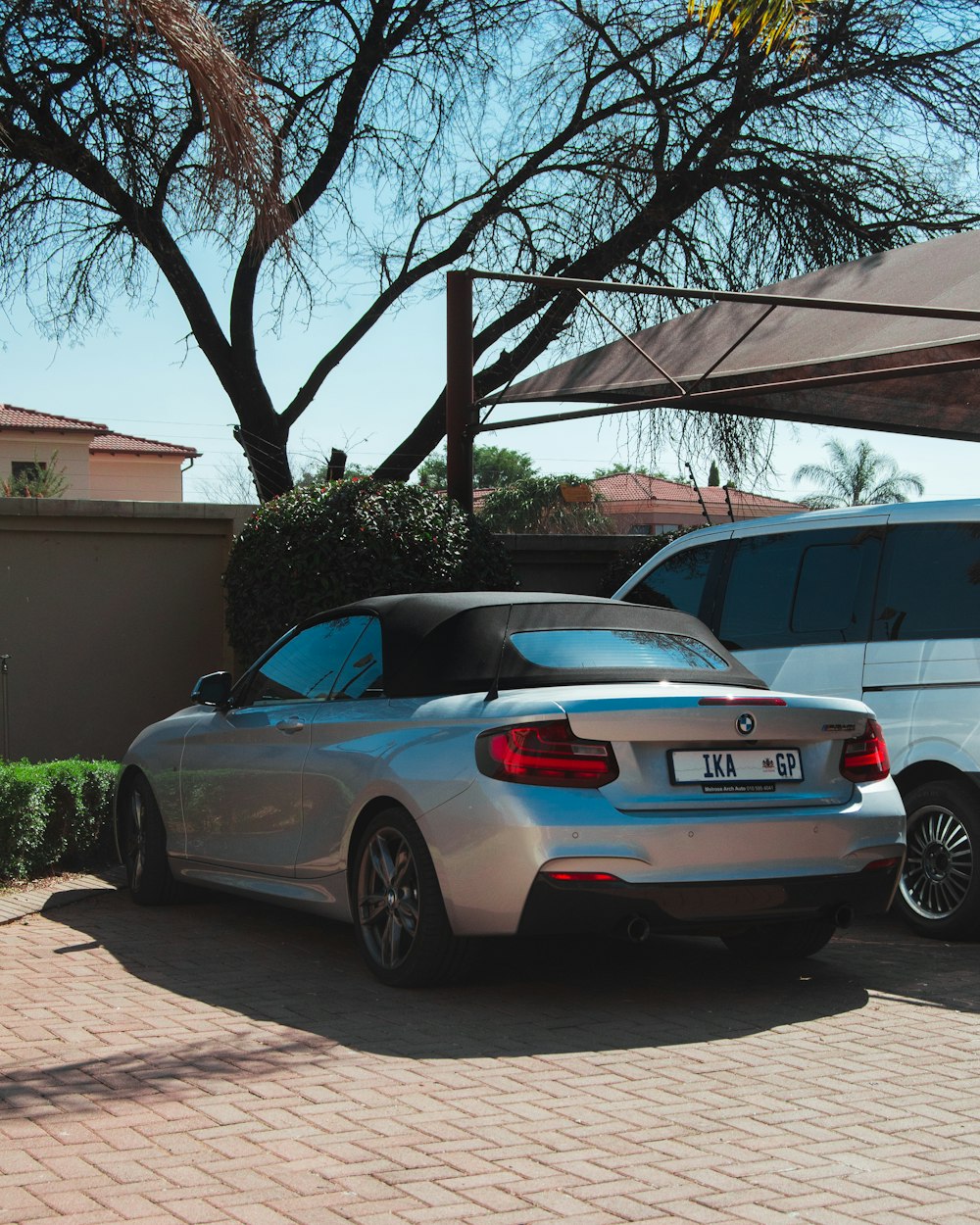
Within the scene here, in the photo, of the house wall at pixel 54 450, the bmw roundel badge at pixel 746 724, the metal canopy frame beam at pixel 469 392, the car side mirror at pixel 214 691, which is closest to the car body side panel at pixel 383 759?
the bmw roundel badge at pixel 746 724

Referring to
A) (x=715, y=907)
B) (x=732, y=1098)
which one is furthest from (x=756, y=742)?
(x=732, y=1098)

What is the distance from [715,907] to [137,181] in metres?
13.3

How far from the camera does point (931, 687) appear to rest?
752 cm

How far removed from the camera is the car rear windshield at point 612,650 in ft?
20.6

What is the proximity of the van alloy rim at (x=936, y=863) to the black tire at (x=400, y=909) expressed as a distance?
110 inches

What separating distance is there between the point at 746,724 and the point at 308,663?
2.33 m

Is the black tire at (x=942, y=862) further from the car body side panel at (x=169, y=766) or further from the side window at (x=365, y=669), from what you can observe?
the car body side panel at (x=169, y=766)

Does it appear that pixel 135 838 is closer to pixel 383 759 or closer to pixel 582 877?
pixel 383 759

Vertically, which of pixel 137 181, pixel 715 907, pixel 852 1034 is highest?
pixel 137 181

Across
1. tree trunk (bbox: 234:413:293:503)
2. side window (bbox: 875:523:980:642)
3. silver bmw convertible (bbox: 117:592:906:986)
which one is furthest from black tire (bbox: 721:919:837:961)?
tree trunk (bbox: 234:413:293:503)

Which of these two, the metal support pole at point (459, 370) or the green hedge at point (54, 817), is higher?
the metal support pole at point (459, 370)

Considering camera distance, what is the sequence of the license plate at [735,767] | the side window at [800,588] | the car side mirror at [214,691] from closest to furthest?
the license plate at [735,767], the car side mirror at [214,691], the side window at [800,588]

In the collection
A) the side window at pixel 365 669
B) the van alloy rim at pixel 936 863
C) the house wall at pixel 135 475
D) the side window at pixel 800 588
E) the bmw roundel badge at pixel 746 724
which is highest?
the house wall at pixel 135 475

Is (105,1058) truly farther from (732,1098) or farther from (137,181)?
(137,181)
